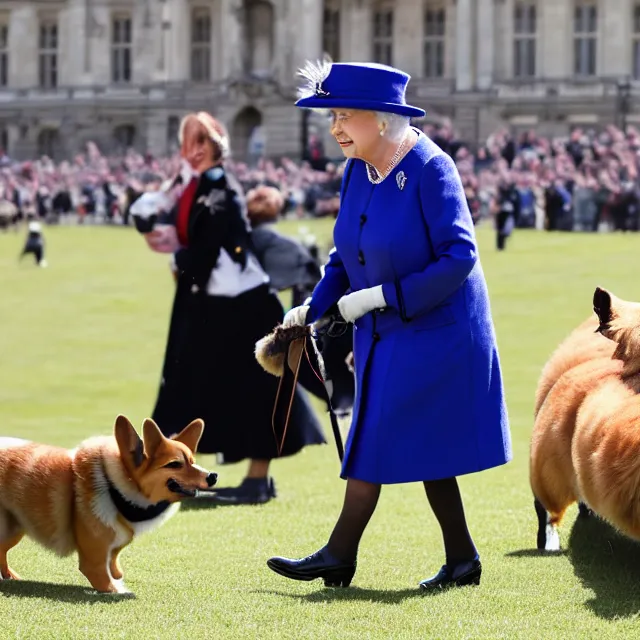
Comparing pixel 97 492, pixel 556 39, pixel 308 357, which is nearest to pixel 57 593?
pixel 97 492

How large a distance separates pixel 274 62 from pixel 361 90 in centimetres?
4632

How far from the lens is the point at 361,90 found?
16.1 ft

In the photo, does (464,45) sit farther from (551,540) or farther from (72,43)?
(551,540)

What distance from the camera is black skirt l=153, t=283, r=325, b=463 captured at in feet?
25.7

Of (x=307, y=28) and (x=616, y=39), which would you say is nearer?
(x=616, y=39)

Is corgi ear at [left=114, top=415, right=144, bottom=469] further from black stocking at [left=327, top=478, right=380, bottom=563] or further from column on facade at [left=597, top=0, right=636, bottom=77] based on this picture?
column on facade at [left=597, top=0, right=636, bottom=77]

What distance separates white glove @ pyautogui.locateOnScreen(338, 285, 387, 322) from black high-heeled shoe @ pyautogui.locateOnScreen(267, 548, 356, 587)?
831mm

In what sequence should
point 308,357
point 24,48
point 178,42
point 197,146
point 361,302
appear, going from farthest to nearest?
point 24,48 < point 178,42 < point 197,146 < point 308,357 < point 361,302

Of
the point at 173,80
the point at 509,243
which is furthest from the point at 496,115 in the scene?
the point at 509,243

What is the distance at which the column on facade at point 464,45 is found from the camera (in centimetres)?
4866

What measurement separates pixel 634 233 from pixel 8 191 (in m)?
18.2

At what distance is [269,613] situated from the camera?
14.9 ft

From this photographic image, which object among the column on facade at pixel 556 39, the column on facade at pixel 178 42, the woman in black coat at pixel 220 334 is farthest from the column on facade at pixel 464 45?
the woman in black coat at pixel 220 334

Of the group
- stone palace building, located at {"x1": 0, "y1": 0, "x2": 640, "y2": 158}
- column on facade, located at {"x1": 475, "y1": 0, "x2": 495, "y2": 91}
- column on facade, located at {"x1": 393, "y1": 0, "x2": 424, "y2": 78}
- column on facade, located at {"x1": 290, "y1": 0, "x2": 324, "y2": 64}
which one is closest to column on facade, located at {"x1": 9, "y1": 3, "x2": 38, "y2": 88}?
stone palace building, located at {"x1": 0, "y1": 0, "x2": 640, "y2": 158}
